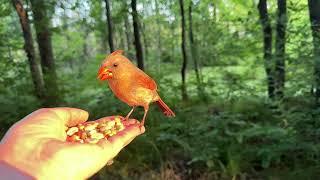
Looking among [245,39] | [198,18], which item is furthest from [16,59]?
[198,18]

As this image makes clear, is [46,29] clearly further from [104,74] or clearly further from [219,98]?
[104,74]

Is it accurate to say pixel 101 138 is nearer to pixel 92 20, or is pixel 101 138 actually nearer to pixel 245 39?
pixel 245 39

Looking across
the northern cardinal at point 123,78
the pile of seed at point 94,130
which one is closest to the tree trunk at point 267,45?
the pile of seed at point 94,130

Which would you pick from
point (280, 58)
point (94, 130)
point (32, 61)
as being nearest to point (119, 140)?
point (94, 130)

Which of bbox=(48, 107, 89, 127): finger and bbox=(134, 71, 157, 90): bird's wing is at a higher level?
bbox=(134, 71, 157, 90): bird's wing

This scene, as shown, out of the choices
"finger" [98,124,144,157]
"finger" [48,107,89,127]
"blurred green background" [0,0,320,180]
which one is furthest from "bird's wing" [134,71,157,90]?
"blurred green background" [0,0,320,180]

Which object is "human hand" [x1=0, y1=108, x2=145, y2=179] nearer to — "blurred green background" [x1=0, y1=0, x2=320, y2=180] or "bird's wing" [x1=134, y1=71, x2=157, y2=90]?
"bird's wing" [x1=134, y1=71, x2=157, y2=90]
